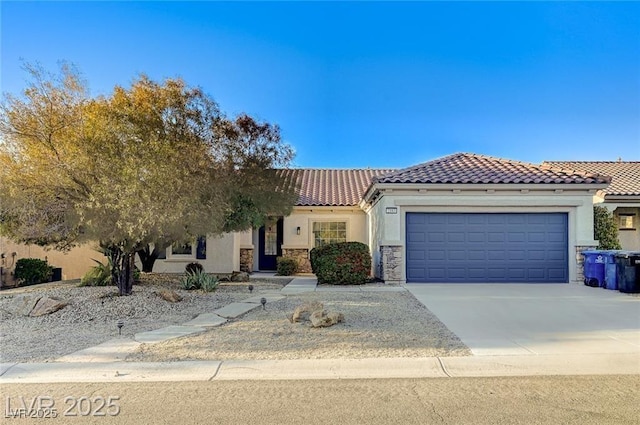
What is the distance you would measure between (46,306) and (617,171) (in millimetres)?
23585

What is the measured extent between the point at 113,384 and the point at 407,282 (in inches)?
433

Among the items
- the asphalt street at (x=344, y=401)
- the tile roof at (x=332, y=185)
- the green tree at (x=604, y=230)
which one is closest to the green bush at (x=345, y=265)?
the tile roof at (x=332, y=185)

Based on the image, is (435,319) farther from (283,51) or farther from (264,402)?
(283,51)

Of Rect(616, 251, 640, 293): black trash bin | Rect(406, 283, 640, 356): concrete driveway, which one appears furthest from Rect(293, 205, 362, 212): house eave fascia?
Rect(616, 251, 640, 293): black trash bin

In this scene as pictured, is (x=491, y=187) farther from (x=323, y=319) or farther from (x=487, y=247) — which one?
(x=323, y=319)

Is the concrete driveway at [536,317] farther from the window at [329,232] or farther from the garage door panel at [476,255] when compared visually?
the window at [329,232]

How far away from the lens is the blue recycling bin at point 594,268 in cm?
1415

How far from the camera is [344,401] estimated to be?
16.5 ft

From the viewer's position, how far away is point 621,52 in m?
13.7

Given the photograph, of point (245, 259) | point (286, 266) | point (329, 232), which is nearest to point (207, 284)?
point (286, 266)

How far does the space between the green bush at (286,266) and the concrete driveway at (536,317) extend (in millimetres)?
6459

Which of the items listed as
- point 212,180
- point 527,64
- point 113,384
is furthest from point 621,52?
point 113,384

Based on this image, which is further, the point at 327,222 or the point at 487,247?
the point at 327,222

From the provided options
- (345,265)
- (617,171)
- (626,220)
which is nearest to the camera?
(345,265)
